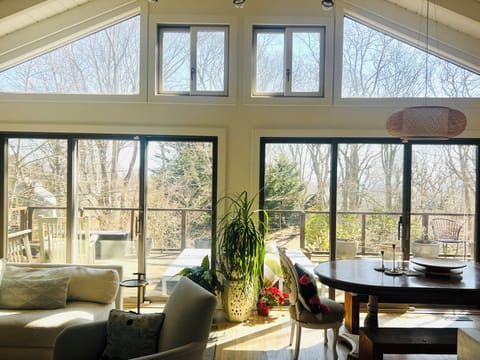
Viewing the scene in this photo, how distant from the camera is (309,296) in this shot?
10.2 ft

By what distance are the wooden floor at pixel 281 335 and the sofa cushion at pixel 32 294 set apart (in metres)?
1.44

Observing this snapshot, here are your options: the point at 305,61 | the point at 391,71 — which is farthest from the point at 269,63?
the point at 391,71

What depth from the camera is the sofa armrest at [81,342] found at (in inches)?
92.6

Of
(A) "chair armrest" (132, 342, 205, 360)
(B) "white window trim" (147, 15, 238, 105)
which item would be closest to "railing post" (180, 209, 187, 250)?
(B) "white window trim" (147, 15, 238, 105)

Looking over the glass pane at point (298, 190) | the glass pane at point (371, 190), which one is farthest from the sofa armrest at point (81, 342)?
the glass pane at point (371, 190)

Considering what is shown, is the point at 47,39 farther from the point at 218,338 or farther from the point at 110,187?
the point at 218,338

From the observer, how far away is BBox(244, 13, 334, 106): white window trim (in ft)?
14.5

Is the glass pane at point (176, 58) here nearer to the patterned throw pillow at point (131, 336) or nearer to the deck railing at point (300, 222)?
the deck railing at point (300, 222)

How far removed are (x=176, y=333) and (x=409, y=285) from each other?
1757 mm

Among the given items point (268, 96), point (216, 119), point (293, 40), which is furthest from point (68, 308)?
point (293, 40)

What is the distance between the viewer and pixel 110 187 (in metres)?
4.53

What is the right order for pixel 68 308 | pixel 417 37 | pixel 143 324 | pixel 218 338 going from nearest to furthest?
1. pixel 143 324
2. pixel 68 308
3. pixel 218 338
4. pixel 417 37

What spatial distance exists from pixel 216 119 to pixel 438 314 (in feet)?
11.3

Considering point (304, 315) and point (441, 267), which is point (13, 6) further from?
point (441, 267)
